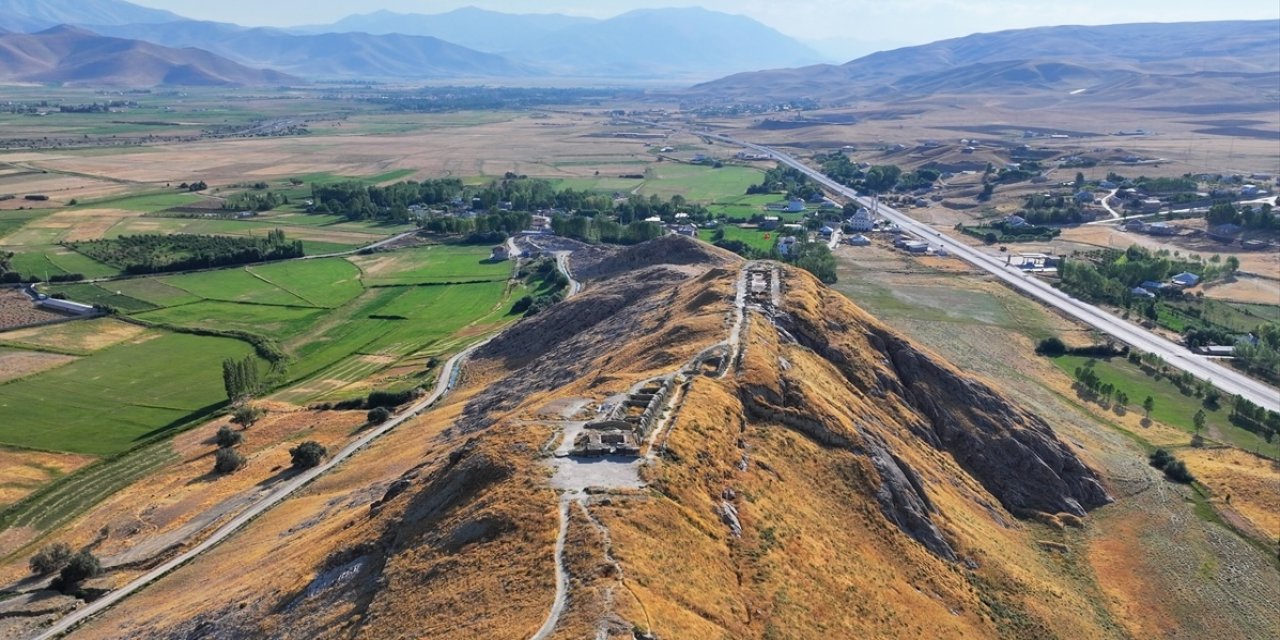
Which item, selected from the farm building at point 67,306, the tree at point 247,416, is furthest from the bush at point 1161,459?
the farm building at point 67,306

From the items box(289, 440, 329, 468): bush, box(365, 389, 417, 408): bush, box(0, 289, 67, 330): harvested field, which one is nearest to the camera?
box(289, 440, 329, 468): bush

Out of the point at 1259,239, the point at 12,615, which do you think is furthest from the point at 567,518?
the point at 1259,239

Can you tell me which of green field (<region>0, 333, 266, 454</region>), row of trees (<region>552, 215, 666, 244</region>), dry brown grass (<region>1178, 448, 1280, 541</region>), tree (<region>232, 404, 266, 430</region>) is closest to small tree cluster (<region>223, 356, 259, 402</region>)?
green field (<region>0, 333, 266, 454</region>)

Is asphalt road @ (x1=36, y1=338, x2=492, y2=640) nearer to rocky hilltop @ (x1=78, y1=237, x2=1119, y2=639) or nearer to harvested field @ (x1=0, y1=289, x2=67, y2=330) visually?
rocky hilltop @ (x1=78, y1=237, x2=1119, y2=639)

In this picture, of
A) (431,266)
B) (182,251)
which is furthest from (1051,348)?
(182,251)

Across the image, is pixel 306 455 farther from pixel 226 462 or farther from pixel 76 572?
pixel 76 572

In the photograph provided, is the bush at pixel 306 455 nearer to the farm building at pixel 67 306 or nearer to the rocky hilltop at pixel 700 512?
the rocky hilltop at pixel 700 512
